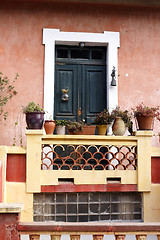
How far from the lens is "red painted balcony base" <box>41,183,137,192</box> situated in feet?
18.9

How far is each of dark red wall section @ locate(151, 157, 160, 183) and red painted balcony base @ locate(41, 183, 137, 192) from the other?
1.25 feet

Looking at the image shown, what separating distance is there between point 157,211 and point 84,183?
1388mm

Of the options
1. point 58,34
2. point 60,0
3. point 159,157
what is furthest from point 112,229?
point 60,0

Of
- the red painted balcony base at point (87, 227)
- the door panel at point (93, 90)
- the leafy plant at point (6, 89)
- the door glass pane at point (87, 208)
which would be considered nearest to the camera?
the red painted balcony base at point (87, 227)

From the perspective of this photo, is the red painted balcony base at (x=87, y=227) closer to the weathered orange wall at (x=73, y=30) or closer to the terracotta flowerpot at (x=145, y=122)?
the terracotta flowerpot at (x=145, y=122)

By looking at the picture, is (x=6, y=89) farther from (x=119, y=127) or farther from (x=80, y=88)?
(x=119, y=127)

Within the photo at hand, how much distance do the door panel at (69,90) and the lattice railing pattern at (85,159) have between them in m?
0.75

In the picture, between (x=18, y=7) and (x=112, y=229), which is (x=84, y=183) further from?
(x=18, y=7)

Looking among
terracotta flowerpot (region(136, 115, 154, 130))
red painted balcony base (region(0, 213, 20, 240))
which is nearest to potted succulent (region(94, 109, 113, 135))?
terracotta flowerpot (region(136, 115, 154, 130))

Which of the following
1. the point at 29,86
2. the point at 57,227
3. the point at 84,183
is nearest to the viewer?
the point at 57,227

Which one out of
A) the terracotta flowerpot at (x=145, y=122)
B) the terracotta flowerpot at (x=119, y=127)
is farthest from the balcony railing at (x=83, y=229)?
the terracotta flowerpot at (x=119, y=127)

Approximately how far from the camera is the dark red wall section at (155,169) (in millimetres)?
6020

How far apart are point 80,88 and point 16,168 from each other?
2570mm

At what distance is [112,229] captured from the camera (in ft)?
11.0
